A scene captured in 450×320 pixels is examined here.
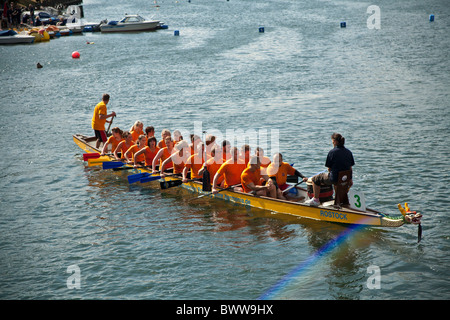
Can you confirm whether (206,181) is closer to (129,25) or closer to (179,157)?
(179,157)

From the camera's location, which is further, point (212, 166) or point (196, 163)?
point (196, 163)

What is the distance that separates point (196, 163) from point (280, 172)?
10.7ft

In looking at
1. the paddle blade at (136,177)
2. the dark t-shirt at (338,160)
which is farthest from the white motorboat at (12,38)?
the dark t-shirt at (338,160)

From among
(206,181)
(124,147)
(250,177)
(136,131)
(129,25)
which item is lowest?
(206,181)

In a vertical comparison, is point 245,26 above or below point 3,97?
above

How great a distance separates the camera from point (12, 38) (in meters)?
56.0

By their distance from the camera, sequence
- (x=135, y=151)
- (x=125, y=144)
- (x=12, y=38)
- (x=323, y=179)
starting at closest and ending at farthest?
(x=323, y=179)
(x=135, y=151)
(x=125, y=144)
(x=12, y=38)

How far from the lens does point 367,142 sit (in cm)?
2227

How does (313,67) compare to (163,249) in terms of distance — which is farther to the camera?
(313,67)

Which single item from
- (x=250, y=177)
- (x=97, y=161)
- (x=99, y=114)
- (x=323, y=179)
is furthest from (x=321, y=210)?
(x=99, y=114)

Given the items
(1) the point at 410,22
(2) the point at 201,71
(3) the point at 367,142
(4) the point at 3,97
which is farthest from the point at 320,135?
(1) the point at 410,22

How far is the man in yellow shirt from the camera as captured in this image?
20.9m

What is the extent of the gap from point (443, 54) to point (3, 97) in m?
33.0
